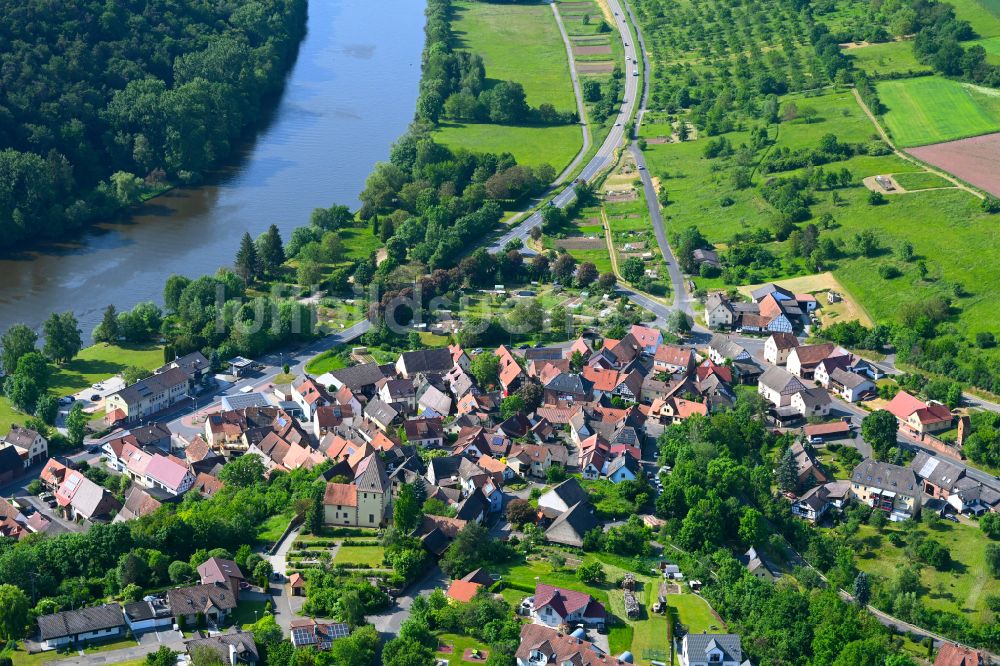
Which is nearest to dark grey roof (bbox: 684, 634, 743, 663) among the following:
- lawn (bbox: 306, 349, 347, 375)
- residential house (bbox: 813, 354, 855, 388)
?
residential house (bbox: 813, 354, 855, 388)

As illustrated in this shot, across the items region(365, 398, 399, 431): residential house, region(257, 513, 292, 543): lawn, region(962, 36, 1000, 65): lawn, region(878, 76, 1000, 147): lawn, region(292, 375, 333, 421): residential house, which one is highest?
region(962, 36, 1000, 65): lawn

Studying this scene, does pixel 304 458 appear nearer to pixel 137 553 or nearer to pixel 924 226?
pixel 137 553

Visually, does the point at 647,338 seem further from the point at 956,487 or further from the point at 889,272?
the point at 956,487

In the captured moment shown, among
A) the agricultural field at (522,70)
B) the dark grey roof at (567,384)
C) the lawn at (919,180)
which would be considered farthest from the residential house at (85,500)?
the lawn at (919,180)

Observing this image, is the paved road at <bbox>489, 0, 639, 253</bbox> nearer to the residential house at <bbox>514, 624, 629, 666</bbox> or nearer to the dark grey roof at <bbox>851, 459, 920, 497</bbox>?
the dark grey roof at <bbox>851, 459, 920, 497</bbox>

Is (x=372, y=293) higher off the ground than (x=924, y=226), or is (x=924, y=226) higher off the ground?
(x=924, y=226)

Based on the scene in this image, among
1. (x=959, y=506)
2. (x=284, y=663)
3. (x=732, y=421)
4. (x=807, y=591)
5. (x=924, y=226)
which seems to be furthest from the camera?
(x=924, y=226)

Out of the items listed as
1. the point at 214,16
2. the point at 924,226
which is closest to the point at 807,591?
the point at 924,226

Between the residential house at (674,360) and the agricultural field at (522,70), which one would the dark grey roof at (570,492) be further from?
the agricultural field at (522,70)
